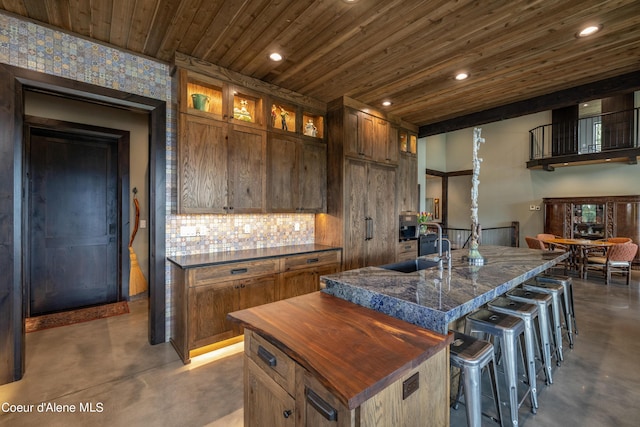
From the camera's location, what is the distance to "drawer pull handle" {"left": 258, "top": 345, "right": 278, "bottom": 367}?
1278 millimetres

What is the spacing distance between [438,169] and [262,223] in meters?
8.94

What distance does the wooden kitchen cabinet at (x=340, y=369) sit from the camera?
0.96m

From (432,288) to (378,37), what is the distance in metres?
2.23

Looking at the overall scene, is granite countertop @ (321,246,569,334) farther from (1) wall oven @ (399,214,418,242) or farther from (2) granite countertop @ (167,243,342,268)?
(1) wall oven @ (399,214,418,242)

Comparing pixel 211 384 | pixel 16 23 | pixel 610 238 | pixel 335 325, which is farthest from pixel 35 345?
pixel 610 238

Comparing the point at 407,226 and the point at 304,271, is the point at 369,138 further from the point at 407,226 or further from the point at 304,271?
the point at 304,271

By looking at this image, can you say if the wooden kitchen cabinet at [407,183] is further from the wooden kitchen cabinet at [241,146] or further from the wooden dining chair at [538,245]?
the wooden dining chair at [538,245]

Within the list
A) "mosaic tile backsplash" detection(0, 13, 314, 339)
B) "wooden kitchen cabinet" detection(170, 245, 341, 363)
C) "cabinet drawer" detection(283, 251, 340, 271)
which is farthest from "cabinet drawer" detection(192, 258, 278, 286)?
"mosaic tile backsplash" detection(0, 13, 314, 339)

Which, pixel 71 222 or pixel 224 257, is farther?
pixel 71 222

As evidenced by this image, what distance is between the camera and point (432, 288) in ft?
5.47

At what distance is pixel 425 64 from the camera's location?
3041mm

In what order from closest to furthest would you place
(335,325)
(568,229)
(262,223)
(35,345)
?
(335,325) → (35,345) → (262,223) → (568,229)

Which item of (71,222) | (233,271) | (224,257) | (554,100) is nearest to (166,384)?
(233,271)

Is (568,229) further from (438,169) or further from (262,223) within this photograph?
(262,223)
